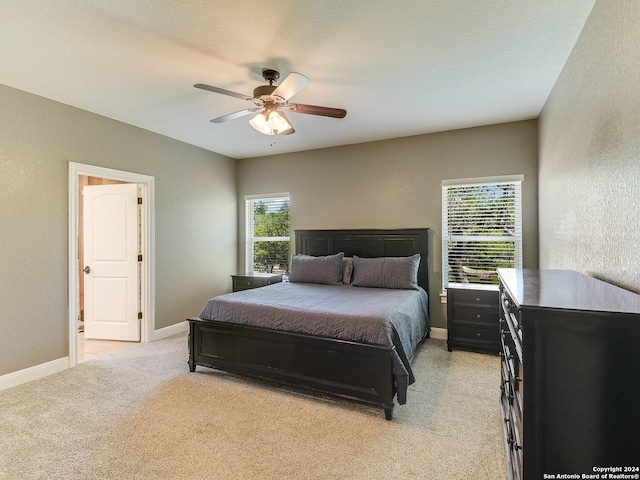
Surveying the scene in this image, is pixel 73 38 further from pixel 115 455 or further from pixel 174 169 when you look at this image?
pixel 115 455

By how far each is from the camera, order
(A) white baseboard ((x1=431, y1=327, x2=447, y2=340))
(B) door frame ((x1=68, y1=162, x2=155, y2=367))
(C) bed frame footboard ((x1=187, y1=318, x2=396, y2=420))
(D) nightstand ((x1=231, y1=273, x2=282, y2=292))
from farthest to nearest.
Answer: (D) nightstand ((x1=231, y1=273, x2=282, y2=292)) < (A) white baseboard ((x1=431, y1=327, x2=447, y2=340)) < (B) door frame ((x1=68, y1=162, x2=155, y2=367)) < (C) bed frame footboard ((x1=187, y1=318, x2=396, y2=420))

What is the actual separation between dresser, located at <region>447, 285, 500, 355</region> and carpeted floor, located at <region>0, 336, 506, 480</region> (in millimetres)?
490

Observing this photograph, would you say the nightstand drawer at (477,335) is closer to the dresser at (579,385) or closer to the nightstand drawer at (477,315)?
the nightstand drawer at (477,315)

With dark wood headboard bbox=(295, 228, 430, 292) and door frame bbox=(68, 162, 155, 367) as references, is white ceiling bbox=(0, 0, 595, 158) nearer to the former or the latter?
door frame bbox=(68, 162, 155, 367)

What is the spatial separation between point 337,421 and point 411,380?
621mm

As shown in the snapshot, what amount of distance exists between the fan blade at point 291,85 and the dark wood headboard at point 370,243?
2.49 m

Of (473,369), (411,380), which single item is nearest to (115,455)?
(411,380)

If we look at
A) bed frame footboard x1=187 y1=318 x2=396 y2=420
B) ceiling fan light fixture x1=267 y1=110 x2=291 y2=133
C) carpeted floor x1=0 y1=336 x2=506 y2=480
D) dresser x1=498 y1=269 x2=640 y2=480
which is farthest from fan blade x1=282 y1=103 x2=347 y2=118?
carpeted floor x1=0 y1=336 x2=506 y2=480

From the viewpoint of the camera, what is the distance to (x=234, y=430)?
2.24 m

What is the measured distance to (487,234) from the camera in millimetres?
4043

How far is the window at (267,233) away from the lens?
5.46 metres

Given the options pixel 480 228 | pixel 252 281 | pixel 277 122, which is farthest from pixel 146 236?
pixel 480 228

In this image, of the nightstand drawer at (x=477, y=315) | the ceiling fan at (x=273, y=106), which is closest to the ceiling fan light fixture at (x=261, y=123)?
the ceiling fan at (x=273, y=106)

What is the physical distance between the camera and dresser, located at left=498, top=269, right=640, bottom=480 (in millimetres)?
1033
